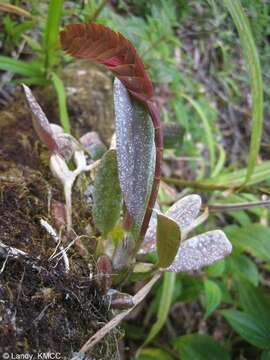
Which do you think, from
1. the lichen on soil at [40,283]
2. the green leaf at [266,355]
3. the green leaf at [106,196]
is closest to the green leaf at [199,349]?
the green leaf at [266,355]

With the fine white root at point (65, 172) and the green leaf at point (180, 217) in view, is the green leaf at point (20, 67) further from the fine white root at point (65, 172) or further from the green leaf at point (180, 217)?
the green leaf at point (180, 217)

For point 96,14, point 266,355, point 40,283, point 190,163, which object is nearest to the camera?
point 40,283

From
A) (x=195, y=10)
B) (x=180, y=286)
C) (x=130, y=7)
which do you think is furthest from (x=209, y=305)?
(x=195, y=10)

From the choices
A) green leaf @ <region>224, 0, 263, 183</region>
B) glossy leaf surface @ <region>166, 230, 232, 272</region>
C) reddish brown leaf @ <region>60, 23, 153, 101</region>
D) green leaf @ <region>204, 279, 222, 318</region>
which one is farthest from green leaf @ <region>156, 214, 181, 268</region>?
green leaf @ <region>204, 279, 222, 318</region>

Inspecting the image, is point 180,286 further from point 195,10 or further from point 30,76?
point 195,10

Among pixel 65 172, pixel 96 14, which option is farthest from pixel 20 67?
pixel 65 172

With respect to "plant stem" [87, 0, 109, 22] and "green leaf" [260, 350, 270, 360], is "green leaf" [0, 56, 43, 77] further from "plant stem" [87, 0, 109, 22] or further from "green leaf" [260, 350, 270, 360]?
"green leaf" [260, 350, 270, 360]

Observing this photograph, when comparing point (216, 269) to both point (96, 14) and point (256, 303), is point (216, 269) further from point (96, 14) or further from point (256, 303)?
point (96, 14)
